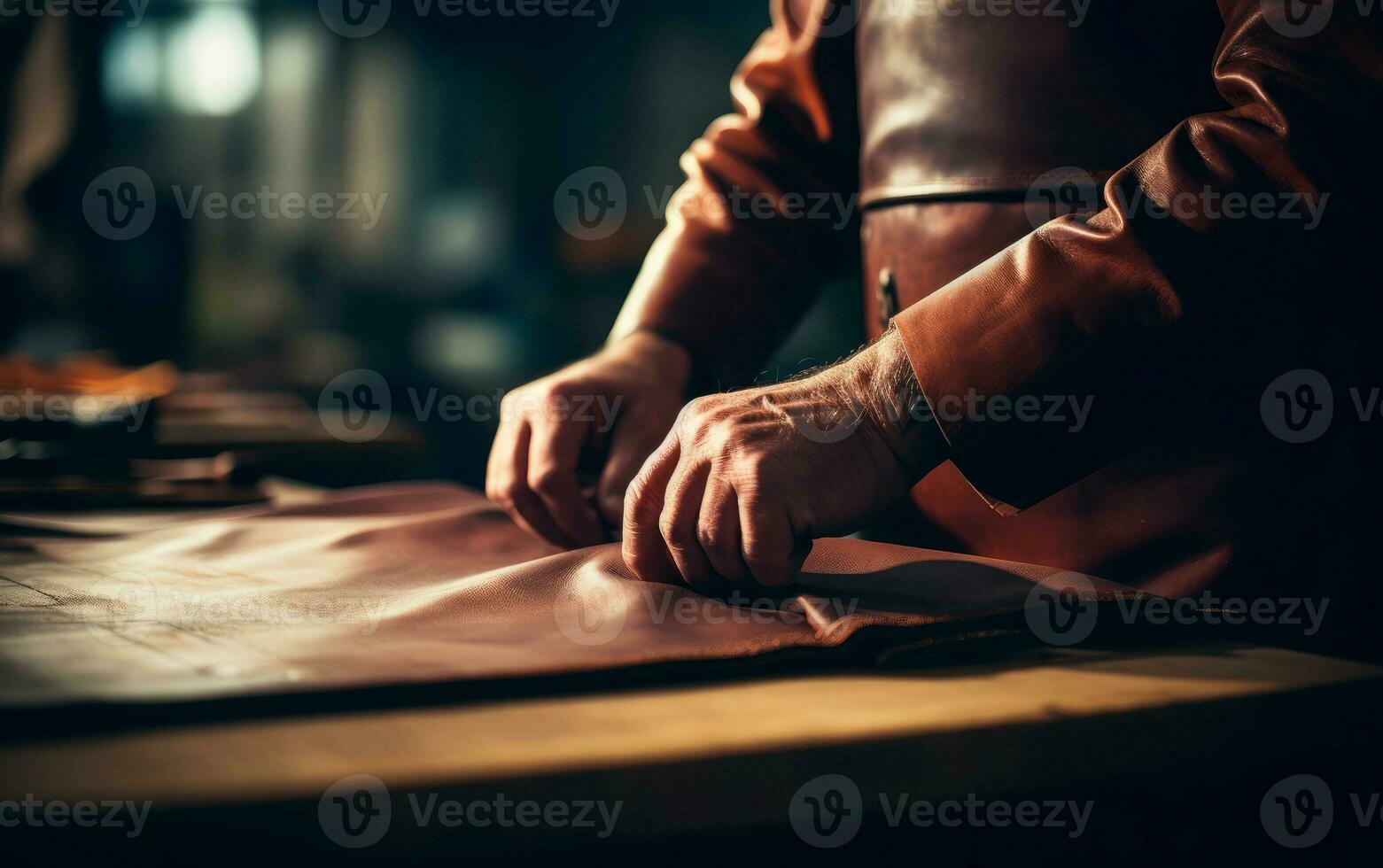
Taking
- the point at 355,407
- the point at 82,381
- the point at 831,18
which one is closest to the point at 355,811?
the point at 831,18

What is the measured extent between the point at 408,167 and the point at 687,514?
7116mm

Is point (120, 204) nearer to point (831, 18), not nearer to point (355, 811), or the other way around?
point (831, 18)

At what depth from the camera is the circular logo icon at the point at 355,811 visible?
0.33 meters

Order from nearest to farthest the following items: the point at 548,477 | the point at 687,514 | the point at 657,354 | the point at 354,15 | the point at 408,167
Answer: the point at 687,514
the point at 548,477
the point at 657,354
the point at 408,167
the point at 354,15

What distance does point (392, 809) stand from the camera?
1.13 ft

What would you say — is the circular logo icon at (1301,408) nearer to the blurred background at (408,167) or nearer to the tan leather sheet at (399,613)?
the tan leather sheet at (399,613)

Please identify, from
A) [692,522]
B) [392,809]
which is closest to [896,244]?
[692,522]

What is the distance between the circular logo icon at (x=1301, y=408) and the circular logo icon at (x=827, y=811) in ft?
1.51

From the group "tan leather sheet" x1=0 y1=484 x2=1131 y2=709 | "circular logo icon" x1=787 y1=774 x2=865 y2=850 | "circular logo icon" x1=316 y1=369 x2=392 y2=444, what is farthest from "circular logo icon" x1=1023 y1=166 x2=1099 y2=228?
"circular logo icon" x1=316 y1=369 x2=392 y2=444

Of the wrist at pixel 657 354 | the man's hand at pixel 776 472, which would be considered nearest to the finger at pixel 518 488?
the wrist at pixel 657 354

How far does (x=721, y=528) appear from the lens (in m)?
0.58

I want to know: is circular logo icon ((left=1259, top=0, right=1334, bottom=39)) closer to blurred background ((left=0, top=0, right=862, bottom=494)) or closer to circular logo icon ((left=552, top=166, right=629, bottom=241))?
blurred background ((left=0, top=0, right=862, bottom=494))

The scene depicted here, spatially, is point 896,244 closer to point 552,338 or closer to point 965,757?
point 965,757

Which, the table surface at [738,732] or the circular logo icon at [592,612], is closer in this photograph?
the table surface at [738,732]
